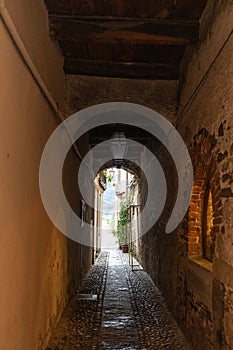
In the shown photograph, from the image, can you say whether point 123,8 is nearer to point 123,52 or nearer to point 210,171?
point 123,52

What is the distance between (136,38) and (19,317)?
2.61 meters

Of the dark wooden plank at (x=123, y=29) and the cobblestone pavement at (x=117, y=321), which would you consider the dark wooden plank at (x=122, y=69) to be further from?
the cobblestone pavement at (x=117, y=321)

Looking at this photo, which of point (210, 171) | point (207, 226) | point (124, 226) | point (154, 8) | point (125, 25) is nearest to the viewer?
point (210, 171)

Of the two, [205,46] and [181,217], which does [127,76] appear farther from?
[181,217]

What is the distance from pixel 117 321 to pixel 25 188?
262cm

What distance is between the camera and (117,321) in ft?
14.7

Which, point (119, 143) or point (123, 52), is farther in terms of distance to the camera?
point (119, 143)

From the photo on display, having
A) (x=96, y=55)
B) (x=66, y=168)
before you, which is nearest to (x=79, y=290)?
(x=66, y=168)

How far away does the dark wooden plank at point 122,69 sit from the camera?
4.33m

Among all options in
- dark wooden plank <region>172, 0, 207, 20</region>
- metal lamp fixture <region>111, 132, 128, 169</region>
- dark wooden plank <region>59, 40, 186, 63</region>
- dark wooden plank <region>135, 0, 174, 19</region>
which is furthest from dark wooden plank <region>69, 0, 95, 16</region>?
metal lamp fixture <region>111, 132, 128, 169</region>

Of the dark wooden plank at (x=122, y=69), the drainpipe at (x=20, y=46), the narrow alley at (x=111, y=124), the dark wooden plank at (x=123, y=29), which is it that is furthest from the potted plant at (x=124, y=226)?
the drainpipe at (x=20, y=46)

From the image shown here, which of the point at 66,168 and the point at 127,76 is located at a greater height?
the point at 127,76

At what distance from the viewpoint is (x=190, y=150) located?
3787mm

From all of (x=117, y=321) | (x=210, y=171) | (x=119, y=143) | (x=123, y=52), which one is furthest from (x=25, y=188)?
(x=119, y=143)
